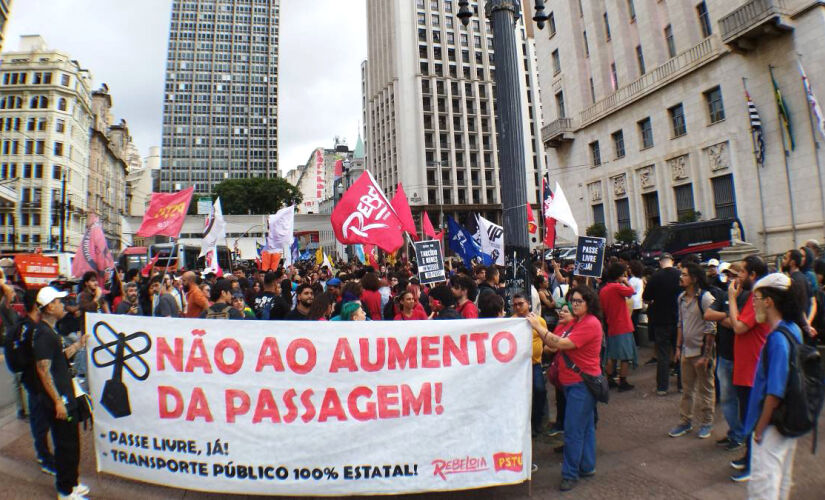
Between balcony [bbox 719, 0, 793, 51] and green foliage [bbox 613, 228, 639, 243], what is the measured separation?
10.4 meters

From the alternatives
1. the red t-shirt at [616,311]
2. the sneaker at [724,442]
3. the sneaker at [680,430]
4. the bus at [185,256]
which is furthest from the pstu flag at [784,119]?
the bus at [185,256]

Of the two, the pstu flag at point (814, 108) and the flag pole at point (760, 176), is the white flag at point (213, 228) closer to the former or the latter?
the pstu flag at point (814, 108)

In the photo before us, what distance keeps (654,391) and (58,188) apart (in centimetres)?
6779

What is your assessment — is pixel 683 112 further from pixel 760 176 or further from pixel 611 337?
pixel 611 337

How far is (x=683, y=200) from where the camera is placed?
24.4 metres

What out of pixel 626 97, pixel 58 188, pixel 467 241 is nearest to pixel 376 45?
pixel 58 188

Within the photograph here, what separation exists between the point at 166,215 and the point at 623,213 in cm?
2679

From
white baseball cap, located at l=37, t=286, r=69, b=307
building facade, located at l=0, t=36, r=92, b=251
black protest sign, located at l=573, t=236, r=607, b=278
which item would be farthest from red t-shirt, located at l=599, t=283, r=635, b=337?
building facade, located at l=0, t=36, r=92, b=251

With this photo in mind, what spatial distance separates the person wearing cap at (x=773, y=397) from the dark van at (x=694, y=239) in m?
16.2

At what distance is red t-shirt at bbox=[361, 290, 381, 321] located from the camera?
7.21 meters

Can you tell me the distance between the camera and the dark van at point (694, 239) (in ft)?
59.3

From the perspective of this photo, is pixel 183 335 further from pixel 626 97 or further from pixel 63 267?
pixel 626 97

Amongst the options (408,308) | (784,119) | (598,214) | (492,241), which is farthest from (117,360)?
(598,214)

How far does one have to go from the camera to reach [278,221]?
46.4 feet
